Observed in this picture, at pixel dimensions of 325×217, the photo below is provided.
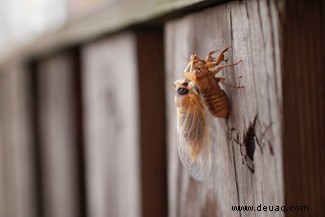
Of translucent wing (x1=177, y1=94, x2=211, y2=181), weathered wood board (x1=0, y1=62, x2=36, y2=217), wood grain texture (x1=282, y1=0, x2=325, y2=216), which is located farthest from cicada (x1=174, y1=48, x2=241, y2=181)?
weathered wood board (x1=0, y1=62, x2=36, y2=217)

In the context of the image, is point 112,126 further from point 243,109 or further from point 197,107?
point 243,109

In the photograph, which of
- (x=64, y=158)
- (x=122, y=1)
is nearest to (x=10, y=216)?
(x=64, y=158)

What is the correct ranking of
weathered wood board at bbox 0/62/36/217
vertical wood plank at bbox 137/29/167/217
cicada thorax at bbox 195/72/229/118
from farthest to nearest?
weathered wood board at bbox 0/62/36/217, vertical wood plank at bbox 137/29/167/217, cicada thorax at bbox 195/72/229/118

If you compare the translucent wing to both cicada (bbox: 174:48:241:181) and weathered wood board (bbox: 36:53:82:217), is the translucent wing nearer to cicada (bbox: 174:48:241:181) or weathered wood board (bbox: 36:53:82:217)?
cicada (bbox: 174:48:241:181)

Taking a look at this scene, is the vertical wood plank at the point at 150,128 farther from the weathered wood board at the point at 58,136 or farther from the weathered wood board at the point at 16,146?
the weathered wood board at the point at 16,146

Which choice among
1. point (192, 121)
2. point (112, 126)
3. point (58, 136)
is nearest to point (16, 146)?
point (58, 136)

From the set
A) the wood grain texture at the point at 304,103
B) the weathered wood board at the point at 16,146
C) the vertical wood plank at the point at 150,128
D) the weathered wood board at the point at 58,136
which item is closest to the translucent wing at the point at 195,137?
the wood grain texture at the point at 304,103

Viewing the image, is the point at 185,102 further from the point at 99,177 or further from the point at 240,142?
the point at 99,177
